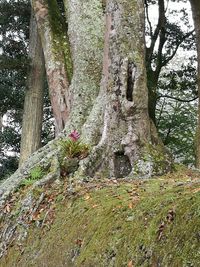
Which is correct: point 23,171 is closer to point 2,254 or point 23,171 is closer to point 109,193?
point 2,254

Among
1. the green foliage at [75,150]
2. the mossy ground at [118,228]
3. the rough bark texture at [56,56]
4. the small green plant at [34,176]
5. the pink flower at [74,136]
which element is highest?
the rough bark texture at [56,56]

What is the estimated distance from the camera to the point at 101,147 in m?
5.73

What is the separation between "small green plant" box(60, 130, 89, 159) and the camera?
18.5 ft

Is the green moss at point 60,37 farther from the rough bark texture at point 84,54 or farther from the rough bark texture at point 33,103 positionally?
the rough bark texture at point 33,103

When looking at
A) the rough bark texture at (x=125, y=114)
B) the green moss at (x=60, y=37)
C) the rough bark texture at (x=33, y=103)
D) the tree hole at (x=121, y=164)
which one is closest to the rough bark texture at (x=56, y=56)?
the green moss at (x=60, y=37)

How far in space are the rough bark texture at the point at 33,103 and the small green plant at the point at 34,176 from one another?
5.10 metres

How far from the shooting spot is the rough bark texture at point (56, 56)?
7527 millimetres

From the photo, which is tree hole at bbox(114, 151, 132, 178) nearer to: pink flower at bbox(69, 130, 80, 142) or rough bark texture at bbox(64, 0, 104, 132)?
pink flower at bbox(69, 130, 80, 142)

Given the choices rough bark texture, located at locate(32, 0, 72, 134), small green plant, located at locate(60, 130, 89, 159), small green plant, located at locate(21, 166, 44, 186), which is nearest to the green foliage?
small green plant, located at locate(60, 130, 89, 159)

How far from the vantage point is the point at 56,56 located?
7.89 m

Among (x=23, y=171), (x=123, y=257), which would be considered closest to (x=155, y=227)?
(x=123, y=257)

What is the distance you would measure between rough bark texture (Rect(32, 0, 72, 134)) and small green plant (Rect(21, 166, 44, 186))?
1.78m

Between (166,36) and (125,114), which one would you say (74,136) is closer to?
(125,114)

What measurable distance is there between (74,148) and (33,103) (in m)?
6.04
